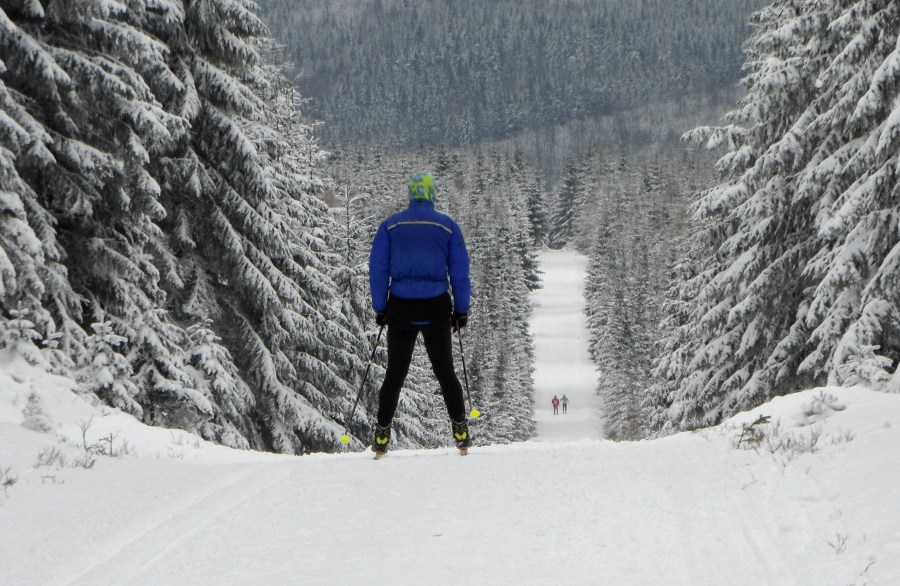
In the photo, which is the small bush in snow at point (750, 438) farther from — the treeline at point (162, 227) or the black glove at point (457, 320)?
the treeline at point (162, 227)

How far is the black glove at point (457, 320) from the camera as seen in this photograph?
7.20 m

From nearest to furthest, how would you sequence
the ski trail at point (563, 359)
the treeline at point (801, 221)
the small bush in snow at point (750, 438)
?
the small bush in snow at point (750, 438) < the treeline at point (801, 221) < the ski trail at point (563, 359)

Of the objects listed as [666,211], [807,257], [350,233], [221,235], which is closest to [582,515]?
[221,235]

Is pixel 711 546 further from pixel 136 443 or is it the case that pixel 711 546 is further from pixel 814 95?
pixel 814 95

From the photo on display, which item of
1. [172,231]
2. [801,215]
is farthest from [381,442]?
[801,215]

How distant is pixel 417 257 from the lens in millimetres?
7039

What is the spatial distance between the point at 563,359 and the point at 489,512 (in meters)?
75.4

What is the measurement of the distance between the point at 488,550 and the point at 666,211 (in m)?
114

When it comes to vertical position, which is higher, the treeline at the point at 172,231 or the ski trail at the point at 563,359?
the ski trail at the point at 563,359

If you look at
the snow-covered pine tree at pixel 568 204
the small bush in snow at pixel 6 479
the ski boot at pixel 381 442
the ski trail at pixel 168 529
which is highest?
the snow-covered pine tree at pixel 568 204

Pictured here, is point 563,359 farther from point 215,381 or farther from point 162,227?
point 215,381

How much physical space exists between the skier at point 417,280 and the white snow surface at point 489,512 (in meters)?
0.96

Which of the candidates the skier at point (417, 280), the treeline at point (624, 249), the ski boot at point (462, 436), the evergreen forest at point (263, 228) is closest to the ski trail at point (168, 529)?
the skier at point (417, 280)

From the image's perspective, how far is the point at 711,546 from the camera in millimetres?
4098
